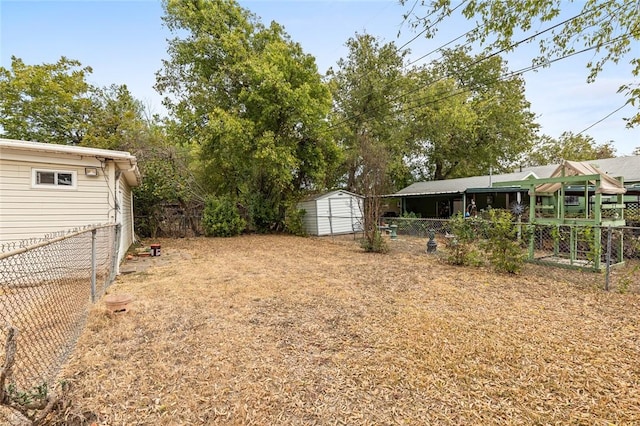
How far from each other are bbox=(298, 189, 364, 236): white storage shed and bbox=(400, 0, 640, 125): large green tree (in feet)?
32.2

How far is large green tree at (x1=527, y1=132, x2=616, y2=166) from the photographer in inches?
997

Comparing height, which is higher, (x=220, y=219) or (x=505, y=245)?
(x=220, y=219)

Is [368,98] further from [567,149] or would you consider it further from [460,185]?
[567,149]

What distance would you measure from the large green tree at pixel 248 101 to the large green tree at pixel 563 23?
30.3ft

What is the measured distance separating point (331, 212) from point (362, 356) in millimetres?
12316

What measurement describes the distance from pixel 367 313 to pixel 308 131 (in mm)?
12330

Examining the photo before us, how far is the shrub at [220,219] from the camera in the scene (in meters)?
14.0

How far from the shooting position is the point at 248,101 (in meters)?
14.1

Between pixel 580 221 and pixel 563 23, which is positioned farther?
pixel 580 221

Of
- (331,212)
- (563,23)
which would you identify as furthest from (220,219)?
(563,23)

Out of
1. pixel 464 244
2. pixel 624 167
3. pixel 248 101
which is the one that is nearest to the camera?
pixel 464 244

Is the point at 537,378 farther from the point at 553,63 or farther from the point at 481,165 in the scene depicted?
the point at 481,165

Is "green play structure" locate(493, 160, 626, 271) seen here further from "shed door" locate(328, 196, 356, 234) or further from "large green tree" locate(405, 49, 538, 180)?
"large green tree" locate(405, 49, 538, 180)

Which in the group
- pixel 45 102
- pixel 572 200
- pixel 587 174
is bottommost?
A: pixel 572 200
